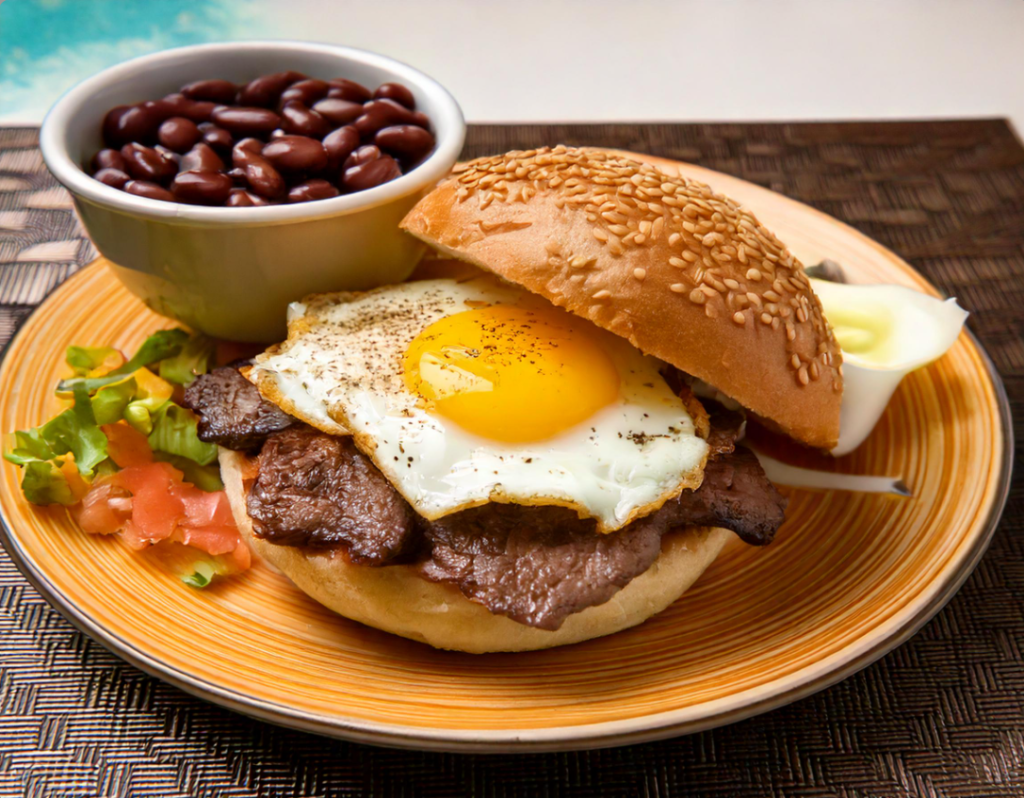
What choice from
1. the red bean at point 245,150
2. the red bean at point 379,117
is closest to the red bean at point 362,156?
the red bean at point 379,117

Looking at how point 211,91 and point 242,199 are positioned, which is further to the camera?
point 211,91

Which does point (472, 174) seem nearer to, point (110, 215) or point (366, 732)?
point (110, 215)

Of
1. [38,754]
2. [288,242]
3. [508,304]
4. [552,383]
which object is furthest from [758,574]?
[38,754]

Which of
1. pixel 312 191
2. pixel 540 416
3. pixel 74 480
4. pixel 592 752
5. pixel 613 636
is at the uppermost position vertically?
pixel 312 191

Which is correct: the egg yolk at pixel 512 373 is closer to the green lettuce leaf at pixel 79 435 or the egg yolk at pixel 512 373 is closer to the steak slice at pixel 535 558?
the steak slice at pixel 535 558

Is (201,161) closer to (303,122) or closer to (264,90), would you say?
(303,122)

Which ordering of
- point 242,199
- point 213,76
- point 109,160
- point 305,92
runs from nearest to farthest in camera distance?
point 242,199, point 109,160, point 305,92, point 213,76

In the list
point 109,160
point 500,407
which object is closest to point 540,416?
point 500,407

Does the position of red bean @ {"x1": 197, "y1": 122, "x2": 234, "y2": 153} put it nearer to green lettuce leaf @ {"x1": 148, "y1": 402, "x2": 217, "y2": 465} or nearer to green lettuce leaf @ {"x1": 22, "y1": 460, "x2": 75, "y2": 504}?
green lettuce leaf @ {"x1": 148, "y1": 402, "x2": 217, "y2": 465}
